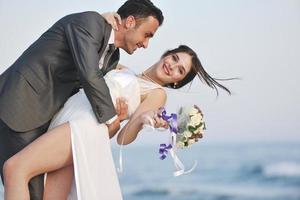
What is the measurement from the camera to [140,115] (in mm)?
2531

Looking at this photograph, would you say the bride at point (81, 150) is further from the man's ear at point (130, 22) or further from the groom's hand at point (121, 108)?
the man's ear at point (130, 22)

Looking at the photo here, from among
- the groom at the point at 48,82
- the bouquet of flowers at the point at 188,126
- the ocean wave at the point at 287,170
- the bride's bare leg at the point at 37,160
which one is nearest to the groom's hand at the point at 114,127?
the groom at the point at 48,82

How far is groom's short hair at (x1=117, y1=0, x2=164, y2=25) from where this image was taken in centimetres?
258

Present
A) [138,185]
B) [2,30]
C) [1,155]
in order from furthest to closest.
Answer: [138,185] → [2,30] → [1,155]

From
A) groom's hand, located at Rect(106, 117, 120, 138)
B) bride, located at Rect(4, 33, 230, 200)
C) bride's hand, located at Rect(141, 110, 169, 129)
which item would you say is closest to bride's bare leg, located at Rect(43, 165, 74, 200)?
bride, located at Rect(4, 33, 230, 200)

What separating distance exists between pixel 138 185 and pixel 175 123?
11.4 feet

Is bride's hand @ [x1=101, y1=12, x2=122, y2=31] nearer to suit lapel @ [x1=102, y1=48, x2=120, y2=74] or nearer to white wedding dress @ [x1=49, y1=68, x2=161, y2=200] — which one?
suit lapel @ [x1=102, y1=48, x2=120, y2=74]

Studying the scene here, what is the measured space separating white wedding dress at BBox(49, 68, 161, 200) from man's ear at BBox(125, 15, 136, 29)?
0.24 m

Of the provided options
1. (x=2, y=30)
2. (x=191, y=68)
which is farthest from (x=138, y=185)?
(x=191, y=68)

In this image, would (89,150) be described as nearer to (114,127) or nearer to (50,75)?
(114,127)

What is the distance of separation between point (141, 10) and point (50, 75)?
488 millimetres

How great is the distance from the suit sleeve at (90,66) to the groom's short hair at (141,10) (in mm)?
281

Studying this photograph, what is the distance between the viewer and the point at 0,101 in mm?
2371

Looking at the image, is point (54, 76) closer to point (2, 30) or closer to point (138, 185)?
point (2, 30)
